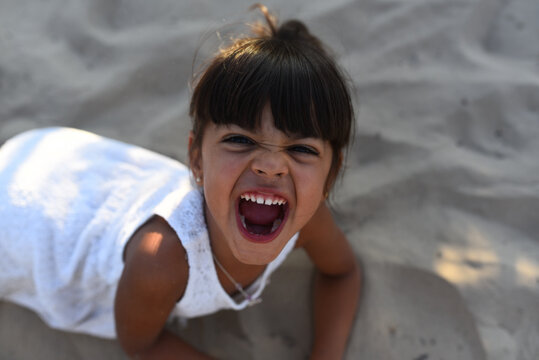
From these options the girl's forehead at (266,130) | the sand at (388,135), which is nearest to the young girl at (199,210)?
the girl's forehead at (266,130)

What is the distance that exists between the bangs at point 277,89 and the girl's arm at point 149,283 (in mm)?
330

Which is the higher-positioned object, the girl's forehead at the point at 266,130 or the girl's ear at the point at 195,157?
the girl's forehead at the point at 266,130

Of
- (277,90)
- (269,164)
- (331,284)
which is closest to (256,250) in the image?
(269,164)

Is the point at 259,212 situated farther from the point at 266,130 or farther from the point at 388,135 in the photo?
the point at 388,135

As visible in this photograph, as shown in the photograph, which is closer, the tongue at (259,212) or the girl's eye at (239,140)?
the girl's eye at (239,140)

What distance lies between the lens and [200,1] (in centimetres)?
223

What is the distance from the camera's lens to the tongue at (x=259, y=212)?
1232mm

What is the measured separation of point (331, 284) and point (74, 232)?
0.78 metres

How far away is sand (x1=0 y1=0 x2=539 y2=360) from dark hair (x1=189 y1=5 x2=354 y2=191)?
2.09 feet

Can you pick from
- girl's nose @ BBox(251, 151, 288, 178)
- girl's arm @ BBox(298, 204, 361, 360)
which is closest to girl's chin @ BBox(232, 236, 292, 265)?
girl's nose @ BBox(251, 151, 288, 178)

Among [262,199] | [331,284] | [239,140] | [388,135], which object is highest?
[239,140]

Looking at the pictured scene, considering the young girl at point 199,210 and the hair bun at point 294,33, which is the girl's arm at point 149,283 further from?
the hair bun at point 294,33

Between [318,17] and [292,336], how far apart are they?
1264 millimetres

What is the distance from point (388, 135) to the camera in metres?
1.87
